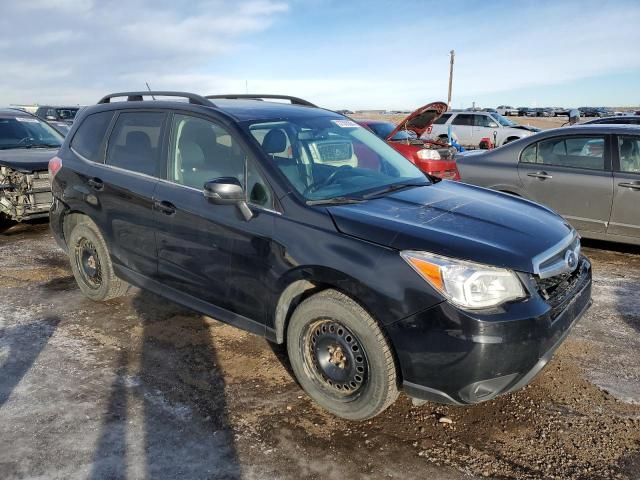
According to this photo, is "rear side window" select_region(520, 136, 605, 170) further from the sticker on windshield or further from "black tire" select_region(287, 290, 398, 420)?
"black tire" select_region(287, 290, 398, 420)

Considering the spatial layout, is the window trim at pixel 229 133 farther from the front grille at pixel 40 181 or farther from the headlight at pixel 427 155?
the headlight at pixel 427 155

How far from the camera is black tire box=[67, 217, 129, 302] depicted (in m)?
4.67

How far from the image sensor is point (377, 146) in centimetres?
434

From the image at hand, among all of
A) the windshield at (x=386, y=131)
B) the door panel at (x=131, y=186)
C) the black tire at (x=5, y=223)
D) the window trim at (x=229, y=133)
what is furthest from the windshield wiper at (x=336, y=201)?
the windshield at (x=386, y=131)

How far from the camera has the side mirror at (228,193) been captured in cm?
320

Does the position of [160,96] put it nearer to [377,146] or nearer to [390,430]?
[377,146]

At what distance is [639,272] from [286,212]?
4467 millimetres

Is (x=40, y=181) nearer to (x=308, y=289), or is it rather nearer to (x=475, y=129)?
(x=308, y=289)

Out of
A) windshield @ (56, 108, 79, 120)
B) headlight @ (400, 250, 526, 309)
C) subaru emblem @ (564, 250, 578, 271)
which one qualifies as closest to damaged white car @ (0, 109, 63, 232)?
headlight @ (400, 250, 526, 309)

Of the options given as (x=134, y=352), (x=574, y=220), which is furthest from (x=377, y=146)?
(x=574, y=220)

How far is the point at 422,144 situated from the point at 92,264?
6.75m

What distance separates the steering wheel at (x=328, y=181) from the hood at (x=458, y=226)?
11.1 inches

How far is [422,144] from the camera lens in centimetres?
992

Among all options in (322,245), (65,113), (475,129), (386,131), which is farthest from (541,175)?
(65,113)
